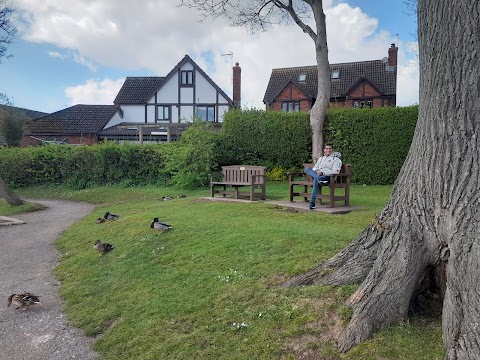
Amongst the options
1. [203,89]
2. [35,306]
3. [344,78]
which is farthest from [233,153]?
[344,78]

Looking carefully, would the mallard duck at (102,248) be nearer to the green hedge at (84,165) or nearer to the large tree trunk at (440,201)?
the large tree trunk at (440,201)

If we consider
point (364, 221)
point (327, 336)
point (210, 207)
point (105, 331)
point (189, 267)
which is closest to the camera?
point (327, 336)

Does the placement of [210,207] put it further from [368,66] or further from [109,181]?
[368,66]

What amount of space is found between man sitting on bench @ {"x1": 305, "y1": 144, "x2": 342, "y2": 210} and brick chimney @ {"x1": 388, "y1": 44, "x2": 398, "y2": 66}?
112 ft

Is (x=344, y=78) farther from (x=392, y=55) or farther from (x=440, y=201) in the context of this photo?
(x=440, y=201)

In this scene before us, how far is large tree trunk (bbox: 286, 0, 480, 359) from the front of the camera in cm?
355

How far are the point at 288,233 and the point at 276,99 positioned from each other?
3651 cm

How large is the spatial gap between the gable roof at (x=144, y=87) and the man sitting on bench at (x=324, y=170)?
28.4m

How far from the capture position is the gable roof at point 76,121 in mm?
42344

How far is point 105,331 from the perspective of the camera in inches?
197

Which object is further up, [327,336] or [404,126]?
[404,126]

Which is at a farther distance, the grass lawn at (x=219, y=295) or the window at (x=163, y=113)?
the window at (x=163, y=113)

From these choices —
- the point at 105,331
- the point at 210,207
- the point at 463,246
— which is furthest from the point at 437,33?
the point at 210,207

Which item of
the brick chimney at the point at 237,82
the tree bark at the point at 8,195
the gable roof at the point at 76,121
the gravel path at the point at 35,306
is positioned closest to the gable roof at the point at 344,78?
the brick chimney at the point at 237,82
